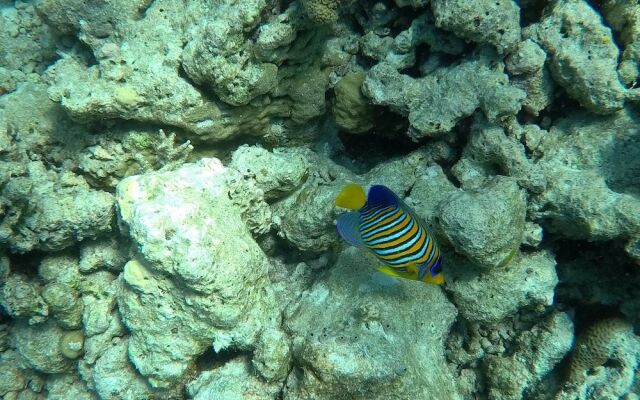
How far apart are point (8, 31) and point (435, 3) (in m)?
4.20

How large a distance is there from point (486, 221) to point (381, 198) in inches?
31.5

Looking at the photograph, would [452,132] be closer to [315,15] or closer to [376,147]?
[376,147]

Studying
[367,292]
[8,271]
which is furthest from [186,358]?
[8,271]

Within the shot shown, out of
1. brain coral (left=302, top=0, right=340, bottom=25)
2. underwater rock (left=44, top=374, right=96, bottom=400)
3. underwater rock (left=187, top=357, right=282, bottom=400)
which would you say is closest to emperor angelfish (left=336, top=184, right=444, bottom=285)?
brain coral (left=302, top=0, right=340, bottom=25)

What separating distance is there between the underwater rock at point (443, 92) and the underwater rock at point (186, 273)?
1442 mm

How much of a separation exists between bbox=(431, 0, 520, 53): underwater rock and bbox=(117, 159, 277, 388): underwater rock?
1942mm

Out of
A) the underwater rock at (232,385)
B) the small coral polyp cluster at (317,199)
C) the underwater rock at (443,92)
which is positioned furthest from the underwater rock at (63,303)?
the underwater rock at (443,92)

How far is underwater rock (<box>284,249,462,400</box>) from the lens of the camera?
253 cm

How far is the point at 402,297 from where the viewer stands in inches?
116

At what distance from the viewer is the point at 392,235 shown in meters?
2.07

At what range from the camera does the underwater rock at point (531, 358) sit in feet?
10.1

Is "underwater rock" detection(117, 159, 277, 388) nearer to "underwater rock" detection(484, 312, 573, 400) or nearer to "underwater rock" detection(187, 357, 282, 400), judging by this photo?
"underwater rock" detection(187, 357, 282, 400)

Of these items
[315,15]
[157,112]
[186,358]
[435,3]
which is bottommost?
Result: [186,358]

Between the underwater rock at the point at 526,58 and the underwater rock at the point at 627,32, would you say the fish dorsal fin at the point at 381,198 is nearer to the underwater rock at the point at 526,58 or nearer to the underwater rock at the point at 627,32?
the underwater rock at the point at 526,58
